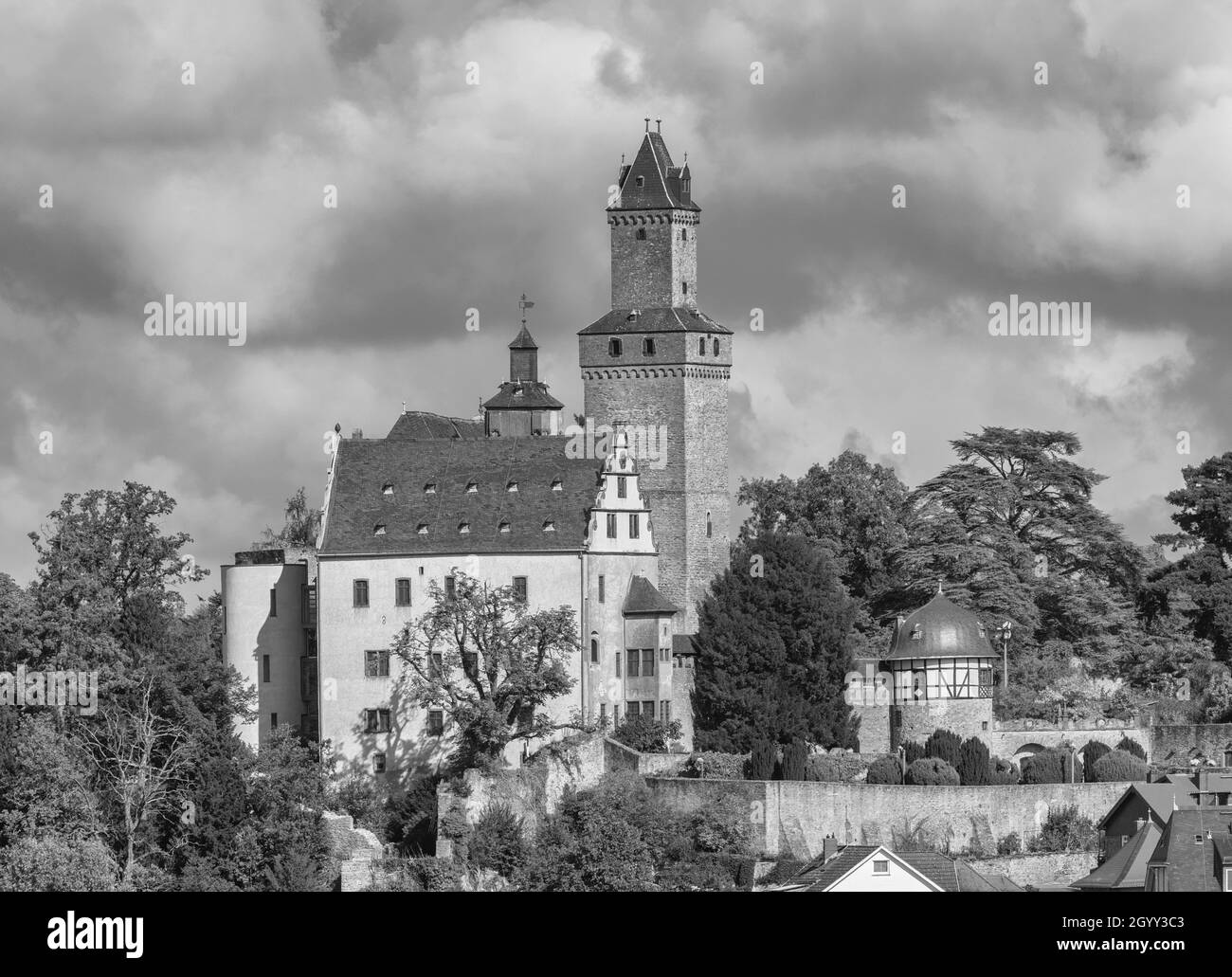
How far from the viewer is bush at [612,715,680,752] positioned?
56.1 metres

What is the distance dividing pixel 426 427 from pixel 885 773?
21.8 m

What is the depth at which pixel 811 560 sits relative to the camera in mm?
61438

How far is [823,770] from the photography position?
52.8m

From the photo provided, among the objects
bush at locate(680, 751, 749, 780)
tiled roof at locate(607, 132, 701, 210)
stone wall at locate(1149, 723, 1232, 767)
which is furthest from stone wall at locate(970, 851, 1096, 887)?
tiled roof at locate(607, 132, 701, 210)

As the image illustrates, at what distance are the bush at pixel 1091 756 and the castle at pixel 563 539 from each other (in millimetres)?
10111

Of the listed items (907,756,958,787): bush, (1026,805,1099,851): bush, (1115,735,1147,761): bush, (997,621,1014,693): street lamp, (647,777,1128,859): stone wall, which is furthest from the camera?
(997,621,1014,693): street lamp

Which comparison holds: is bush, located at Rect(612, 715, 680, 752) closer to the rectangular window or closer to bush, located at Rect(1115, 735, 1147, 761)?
the rectangular window

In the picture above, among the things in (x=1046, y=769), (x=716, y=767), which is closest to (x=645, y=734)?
(x=716, y=767)

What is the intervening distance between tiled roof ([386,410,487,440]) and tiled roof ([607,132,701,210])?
29.4ft

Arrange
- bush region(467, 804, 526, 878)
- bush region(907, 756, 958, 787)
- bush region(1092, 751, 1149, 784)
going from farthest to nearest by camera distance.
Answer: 1. bush region(1092, 751, 1149, 784)
2. bush region(907, 756, 958, 787)
3. bush region(467, 804, 526, 878)

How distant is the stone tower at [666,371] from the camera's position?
6234 centimetres
